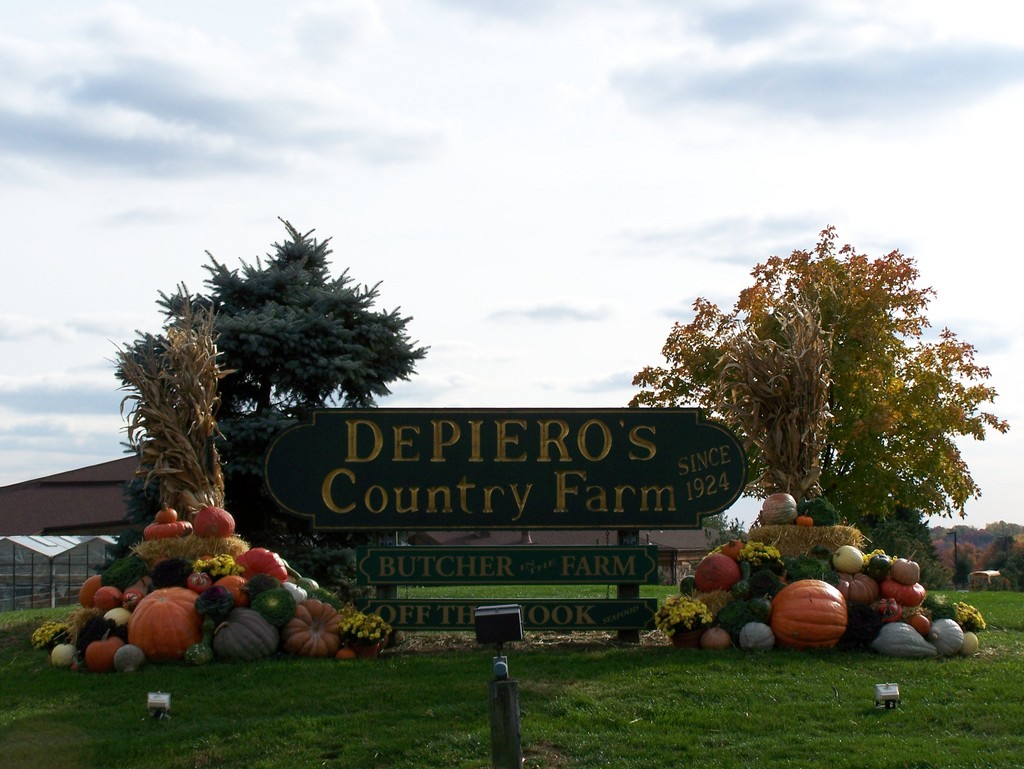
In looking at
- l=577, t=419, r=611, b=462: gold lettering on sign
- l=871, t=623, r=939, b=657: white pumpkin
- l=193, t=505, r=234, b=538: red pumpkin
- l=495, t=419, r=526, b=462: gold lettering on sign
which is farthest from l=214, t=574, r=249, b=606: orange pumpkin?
l=871, t=623, r=939, b=657: white pumpkin

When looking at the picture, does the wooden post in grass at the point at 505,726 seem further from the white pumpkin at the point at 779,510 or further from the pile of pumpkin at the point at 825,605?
the white pumpkin at the point at 779,510

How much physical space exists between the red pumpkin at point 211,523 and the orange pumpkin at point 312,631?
4.74ft

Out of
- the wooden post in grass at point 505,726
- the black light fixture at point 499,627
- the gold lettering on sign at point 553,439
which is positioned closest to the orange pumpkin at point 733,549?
the gold lettering on sign at point 553,439

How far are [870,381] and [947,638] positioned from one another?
39.0ft

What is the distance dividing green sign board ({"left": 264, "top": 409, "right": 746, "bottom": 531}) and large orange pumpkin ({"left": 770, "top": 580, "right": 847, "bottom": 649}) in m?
1.82

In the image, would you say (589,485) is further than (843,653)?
Yes

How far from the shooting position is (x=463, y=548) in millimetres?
14625

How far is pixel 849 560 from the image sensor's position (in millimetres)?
14180

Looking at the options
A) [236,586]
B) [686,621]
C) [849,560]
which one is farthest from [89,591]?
[849,560]

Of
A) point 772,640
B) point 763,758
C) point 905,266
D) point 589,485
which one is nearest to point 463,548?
point 589,485

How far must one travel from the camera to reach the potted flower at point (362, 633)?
13852 millimetres

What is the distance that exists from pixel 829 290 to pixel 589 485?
12.6 meters

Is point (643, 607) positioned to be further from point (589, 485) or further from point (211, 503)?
point (211, 503)

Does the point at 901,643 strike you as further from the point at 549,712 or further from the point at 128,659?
the point at 128,659
